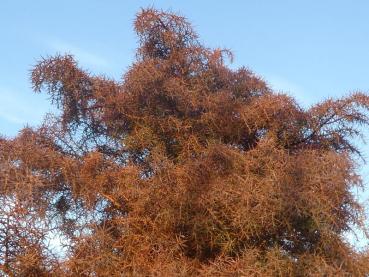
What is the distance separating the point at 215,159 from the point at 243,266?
3.46 ft

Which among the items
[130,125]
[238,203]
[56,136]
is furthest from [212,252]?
[56,136]

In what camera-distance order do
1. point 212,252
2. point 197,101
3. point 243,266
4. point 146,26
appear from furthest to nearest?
point 146,26 → point 197,101 → point 212,252 → point 243,266

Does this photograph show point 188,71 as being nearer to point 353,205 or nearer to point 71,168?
point 71,168

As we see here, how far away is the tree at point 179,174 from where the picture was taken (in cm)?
514

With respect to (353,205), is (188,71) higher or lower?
higher

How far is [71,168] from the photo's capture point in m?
5.71

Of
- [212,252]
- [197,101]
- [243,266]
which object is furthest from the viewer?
[197,101]

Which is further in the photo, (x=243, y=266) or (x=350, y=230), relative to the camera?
(x=350, y=230)

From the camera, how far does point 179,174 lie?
5.50 meters

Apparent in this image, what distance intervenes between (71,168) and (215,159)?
1213mm

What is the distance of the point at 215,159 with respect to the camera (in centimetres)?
569

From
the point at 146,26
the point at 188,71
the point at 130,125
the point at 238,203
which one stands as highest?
the point at 146,26

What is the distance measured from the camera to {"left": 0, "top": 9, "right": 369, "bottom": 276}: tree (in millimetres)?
5137

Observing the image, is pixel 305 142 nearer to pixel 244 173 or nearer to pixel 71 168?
pixel 244 173
